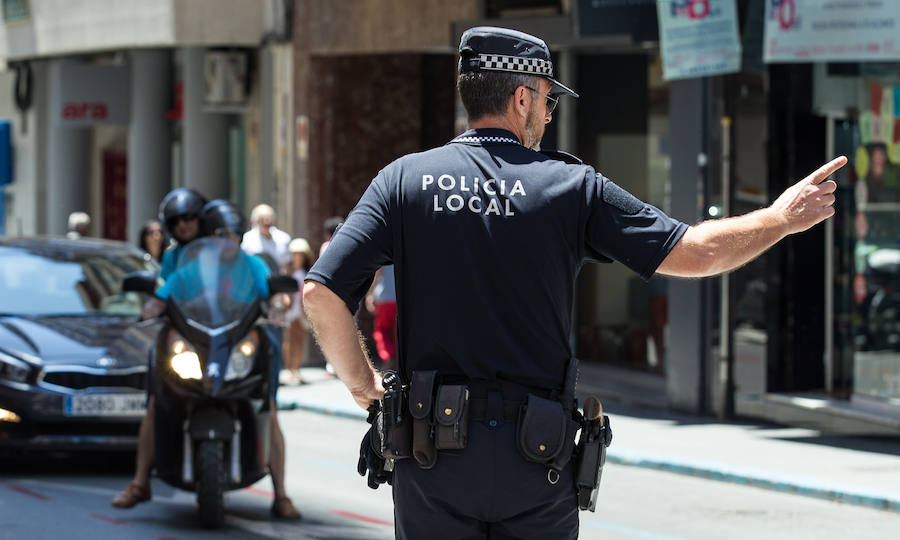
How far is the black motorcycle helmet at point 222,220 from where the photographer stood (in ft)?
28.6

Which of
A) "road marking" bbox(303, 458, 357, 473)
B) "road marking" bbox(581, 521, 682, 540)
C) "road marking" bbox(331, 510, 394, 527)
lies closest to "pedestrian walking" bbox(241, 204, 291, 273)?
"road marking" bbox(303, 458, 357, 473)

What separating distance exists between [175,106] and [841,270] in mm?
12873

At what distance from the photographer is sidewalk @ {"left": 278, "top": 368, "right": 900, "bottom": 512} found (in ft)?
34.8

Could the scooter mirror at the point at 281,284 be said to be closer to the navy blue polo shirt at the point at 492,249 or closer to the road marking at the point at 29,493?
the road marking at the point at 29,493

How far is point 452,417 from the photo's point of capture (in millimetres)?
3783

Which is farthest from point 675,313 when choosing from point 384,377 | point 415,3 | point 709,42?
point 384,377

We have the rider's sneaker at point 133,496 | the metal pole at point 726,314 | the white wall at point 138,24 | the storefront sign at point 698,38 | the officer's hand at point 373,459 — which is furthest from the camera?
the white wall at point 138,24

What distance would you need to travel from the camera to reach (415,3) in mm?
17953

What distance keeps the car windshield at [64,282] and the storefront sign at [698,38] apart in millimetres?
4838

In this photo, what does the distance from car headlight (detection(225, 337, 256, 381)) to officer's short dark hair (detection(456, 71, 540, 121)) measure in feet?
14.8

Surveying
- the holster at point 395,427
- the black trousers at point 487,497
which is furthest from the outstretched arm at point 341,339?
the black trousers at point 487,497

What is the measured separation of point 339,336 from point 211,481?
4395 millimetres

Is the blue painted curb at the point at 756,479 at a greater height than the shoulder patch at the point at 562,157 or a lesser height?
→ lesser

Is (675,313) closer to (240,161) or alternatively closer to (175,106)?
(240,161)
